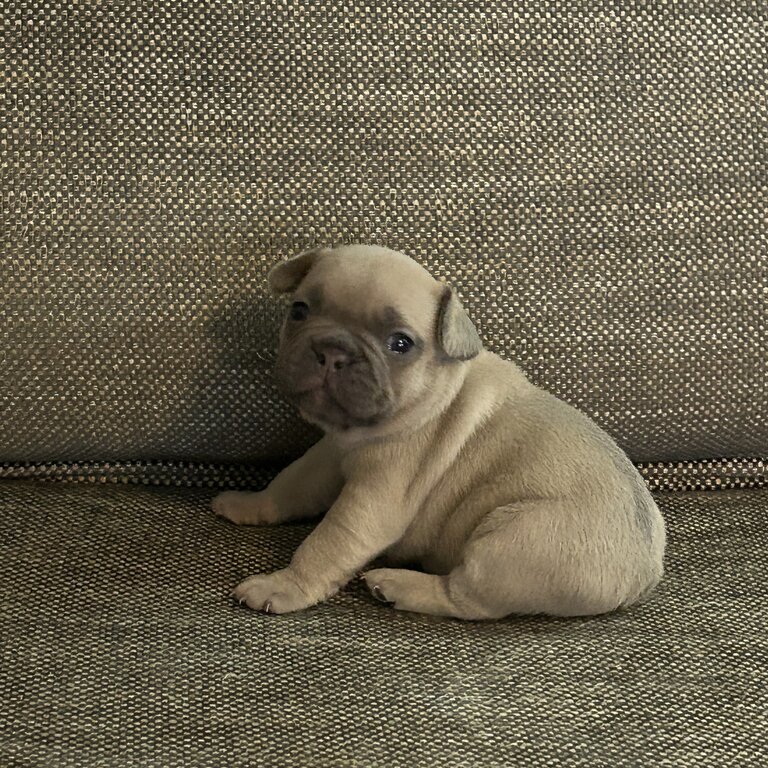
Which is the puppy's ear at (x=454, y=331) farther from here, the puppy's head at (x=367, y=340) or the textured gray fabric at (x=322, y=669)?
the textured gray fabric at (x=322, y=669)

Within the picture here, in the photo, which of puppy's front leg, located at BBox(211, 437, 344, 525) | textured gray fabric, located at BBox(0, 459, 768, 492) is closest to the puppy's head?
puppy's front leg, located at BBox(211, 437, 344, 525)

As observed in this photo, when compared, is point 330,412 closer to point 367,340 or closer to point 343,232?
point 367,340

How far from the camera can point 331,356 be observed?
1.16 meters

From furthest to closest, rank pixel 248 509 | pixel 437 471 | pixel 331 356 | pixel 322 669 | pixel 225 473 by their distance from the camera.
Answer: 1. pixel 225 473
2. pixel 248 509
3. pixel 437 471
4. pixel 331 356
5. pixel 322 669

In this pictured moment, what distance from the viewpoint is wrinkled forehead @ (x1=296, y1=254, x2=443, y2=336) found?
1.19 metres

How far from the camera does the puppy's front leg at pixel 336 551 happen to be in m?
1.18

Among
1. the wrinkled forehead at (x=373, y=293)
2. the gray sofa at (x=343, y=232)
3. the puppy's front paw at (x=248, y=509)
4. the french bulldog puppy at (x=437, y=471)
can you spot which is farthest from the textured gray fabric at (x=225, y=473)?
the wrinkled forehead at (x=373, y=293)

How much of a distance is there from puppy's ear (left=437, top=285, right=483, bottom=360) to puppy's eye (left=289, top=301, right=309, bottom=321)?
0.15 metres

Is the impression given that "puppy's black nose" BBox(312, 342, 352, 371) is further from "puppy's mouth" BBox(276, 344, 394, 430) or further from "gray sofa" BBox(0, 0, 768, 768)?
"gray sofa" BBox(0, 0, 768, 768)

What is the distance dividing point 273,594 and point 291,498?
23 cm

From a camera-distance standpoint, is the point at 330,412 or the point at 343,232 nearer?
the point at 330,412

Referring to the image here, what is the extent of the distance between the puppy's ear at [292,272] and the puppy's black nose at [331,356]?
0.15 m

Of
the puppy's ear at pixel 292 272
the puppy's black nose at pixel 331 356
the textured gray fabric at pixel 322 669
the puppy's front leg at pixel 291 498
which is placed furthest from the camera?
the puppy's front leg at pixel 291 498

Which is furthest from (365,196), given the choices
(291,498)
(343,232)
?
Result: (291,498)
